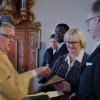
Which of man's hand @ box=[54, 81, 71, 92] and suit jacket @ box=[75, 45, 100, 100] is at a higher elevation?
suit jacket @ box=[75, 45, 100, 100]

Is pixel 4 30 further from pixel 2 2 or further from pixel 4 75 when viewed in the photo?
pixel 2 2

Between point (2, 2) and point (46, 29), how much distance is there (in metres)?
0.83

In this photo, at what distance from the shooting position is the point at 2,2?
4.67 m

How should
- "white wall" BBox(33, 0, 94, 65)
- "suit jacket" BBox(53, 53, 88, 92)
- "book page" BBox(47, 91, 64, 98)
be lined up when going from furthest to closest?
"white wall" BBox(33, 0, 94, 65) < "suit jacket" BBox(53, 53, 88, 92) < "book page" BBox(47, 91, 64, 98)

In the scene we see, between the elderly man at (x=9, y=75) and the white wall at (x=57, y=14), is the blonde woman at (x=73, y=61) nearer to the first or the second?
the elderly man at (x=9, y=75)

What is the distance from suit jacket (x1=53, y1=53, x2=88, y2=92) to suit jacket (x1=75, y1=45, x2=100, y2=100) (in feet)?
1.25

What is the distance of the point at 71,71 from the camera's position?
236cm

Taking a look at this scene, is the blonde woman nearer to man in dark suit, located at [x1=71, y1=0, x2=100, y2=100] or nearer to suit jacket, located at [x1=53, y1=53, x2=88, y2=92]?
suit jacket, located at [x1=53, y1=53, x2=88, y2=92]

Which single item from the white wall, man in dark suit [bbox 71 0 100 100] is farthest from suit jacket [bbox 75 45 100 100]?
the white wall

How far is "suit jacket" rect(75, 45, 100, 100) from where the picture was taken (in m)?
1.77

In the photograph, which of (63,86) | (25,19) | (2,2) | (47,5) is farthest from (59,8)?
(63,86)

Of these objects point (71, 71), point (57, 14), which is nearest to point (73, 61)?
point (71, 71)

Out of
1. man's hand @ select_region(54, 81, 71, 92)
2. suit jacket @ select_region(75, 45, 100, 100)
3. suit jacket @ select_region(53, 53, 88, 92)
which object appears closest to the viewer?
suit jacket @ select_region(75, 45, 100, 100)

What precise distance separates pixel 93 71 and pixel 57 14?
3.15 m
